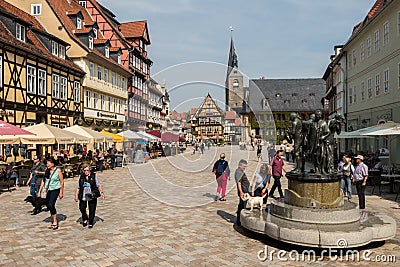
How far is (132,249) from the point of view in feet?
25.1

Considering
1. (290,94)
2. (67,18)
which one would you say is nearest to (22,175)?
(67,18)

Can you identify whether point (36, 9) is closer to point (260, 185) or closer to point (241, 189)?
point (260, 185)

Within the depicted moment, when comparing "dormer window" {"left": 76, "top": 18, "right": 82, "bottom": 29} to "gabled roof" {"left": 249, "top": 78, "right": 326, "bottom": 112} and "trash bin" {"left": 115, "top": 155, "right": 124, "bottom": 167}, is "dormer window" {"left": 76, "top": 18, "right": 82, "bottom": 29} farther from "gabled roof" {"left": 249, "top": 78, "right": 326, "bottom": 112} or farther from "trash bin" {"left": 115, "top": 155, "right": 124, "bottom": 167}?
"gabled roof" {"left": 249, "top": 78, "right": 326, "bottom": 112}

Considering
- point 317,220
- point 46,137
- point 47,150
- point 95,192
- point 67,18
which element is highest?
point 67,18

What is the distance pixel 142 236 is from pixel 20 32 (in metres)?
20.4

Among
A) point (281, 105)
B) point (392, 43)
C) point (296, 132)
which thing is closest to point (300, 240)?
point (296, 132)

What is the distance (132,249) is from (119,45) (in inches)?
1444

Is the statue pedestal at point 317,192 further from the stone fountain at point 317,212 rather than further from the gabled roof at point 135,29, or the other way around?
the gabled roof at point 135,29

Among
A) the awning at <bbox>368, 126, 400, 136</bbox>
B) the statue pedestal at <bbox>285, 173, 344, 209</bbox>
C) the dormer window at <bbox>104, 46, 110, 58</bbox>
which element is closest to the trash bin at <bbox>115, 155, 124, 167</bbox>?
the dormer window at <bbox>104, 46, 110, 58</bbox>

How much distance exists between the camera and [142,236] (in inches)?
339

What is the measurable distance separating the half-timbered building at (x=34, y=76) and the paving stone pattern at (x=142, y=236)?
1081cm

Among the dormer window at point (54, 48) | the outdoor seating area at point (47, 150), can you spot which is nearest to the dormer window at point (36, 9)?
the dormer window at point (54, 48)

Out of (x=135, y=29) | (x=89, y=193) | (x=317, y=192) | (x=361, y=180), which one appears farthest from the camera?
(x=135, y=29)

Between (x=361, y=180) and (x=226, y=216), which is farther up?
(x=361, y=180)
